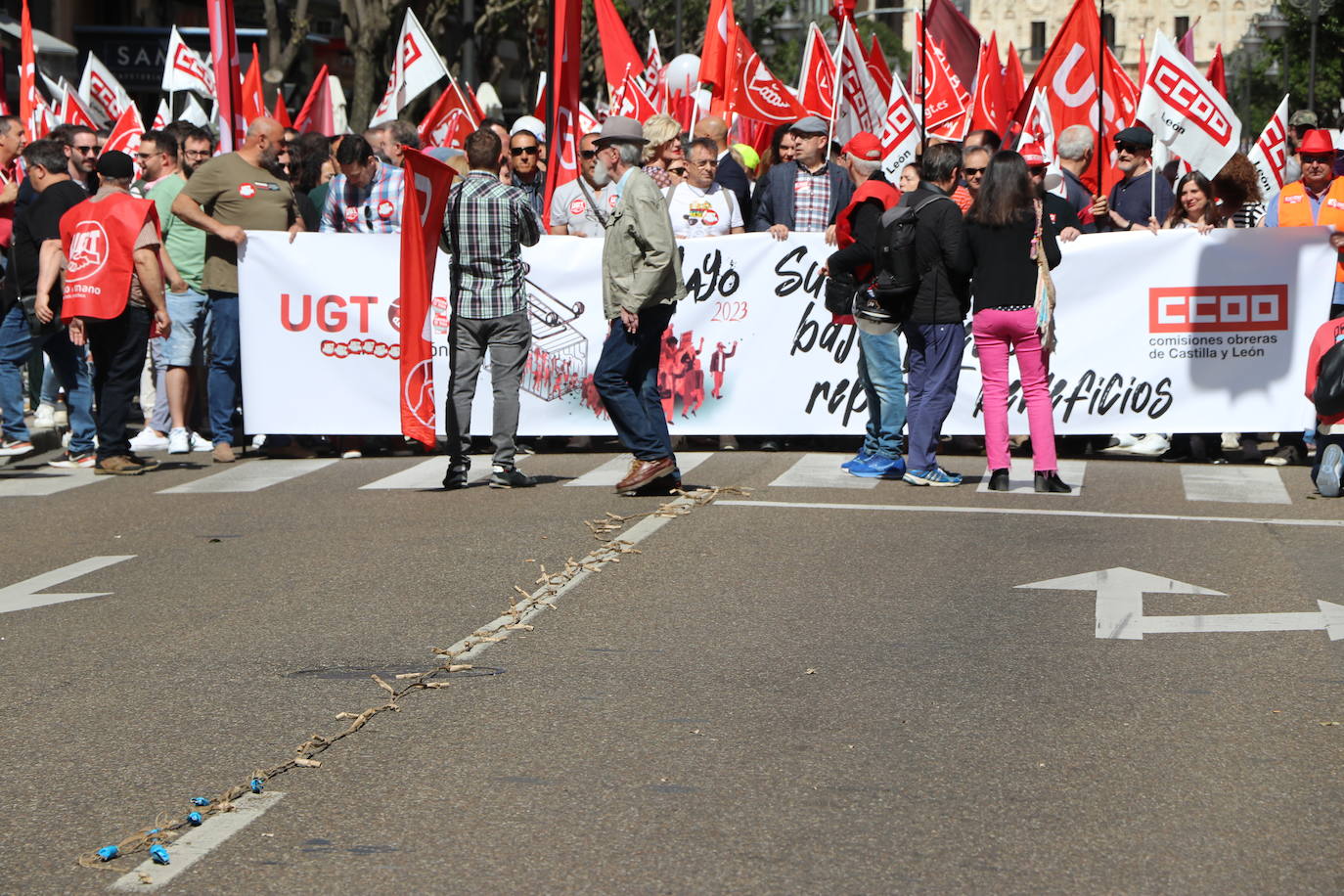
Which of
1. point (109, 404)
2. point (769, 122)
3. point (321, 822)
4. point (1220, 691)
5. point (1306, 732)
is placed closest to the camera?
point (321, 822)

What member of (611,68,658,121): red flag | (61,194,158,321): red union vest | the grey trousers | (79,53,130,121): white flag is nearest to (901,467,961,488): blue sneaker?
the grey trousers

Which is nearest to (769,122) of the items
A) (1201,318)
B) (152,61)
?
(1201,318)

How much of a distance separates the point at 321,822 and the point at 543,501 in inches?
240

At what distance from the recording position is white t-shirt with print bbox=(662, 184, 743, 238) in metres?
13.8

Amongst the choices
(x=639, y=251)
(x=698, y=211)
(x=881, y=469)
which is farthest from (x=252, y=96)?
(x=639, y=251)

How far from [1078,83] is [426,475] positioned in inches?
348

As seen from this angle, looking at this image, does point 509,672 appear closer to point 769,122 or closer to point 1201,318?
point 1201,318

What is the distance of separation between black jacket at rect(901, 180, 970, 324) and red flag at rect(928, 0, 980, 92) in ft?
33.7

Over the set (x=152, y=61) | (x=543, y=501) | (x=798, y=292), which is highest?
(x=152, y=61)

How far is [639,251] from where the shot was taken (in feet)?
36.3

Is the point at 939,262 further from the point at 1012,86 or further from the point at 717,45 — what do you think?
the point at 1012,86

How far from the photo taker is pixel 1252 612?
7.82 m

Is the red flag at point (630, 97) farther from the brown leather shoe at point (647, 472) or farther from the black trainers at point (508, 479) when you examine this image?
the brown leather shoe at point (647, 472)

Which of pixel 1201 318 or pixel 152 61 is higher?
pixel 152 61
